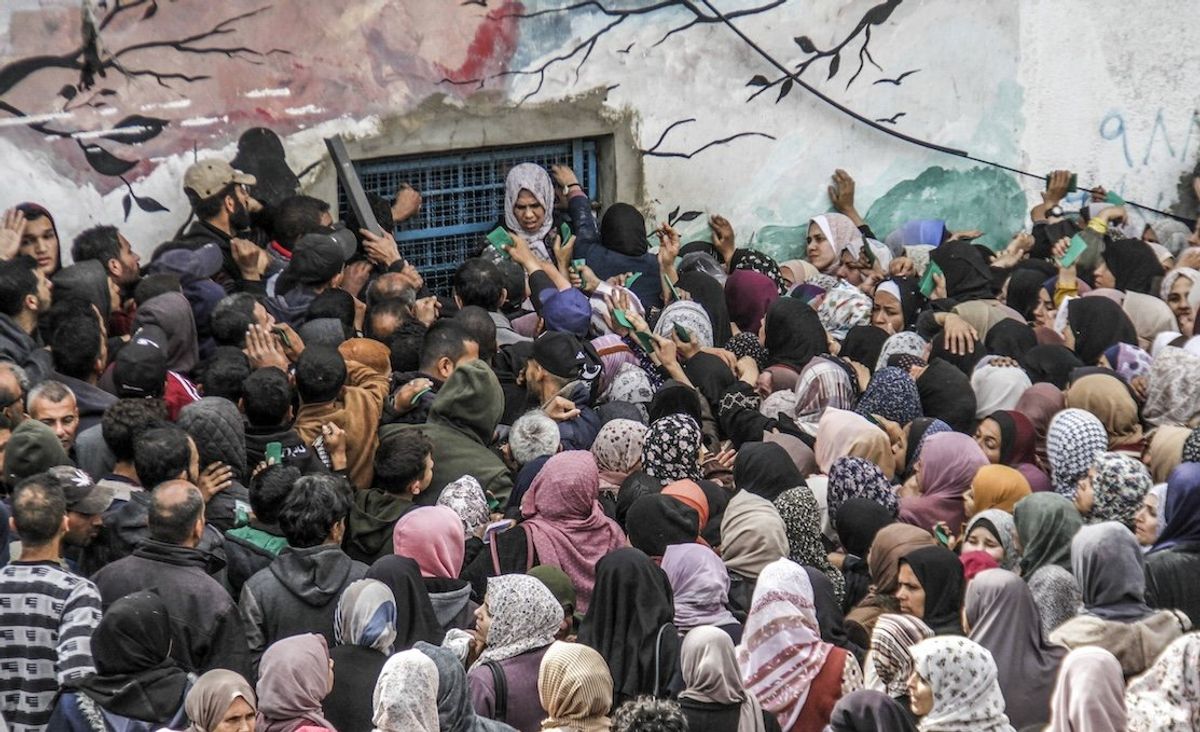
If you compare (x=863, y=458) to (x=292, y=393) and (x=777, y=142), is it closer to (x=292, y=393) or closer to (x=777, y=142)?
(x=292, y=393)

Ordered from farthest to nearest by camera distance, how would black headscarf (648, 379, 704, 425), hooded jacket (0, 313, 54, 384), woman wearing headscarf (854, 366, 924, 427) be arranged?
woman wearing headscarf (854, 366, 924, 427)
black headscarf (648, 379, 704, 425)
hooded jacket (0, 313, 54, 384)

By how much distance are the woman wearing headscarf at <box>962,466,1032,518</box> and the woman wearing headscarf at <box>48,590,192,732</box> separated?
3270mm

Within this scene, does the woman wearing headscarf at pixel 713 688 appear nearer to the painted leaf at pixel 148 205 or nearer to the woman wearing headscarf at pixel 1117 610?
the woman wearing headscarf at pixel 1117 610

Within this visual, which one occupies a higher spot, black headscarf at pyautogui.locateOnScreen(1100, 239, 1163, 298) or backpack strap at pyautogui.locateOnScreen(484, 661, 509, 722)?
black headscarf at pyautogui.locateOnScreen(1100, 239, 1163, 298)

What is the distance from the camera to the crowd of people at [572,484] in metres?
5.61

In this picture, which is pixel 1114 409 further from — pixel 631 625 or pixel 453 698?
pixel 453 698

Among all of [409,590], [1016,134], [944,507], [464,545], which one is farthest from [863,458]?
[1016,134]

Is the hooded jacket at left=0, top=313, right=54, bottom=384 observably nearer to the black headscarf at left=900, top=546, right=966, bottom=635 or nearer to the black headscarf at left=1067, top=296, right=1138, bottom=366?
the black headscarf at left=900, top=546, right=966, bottom=635

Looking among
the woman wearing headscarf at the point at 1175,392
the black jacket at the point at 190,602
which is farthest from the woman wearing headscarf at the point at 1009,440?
the black jacket at the point at 190,602

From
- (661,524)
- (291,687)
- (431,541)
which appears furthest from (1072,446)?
(291,687)

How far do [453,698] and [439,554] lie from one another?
105 centimetres

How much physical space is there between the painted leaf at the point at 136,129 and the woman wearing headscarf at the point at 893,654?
449cm

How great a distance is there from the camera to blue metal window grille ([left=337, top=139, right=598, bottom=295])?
31.8ft

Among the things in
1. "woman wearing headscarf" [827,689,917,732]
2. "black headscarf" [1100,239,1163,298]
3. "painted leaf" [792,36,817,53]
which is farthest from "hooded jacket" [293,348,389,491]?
"black headscarf" [1100,239,1163,298]
